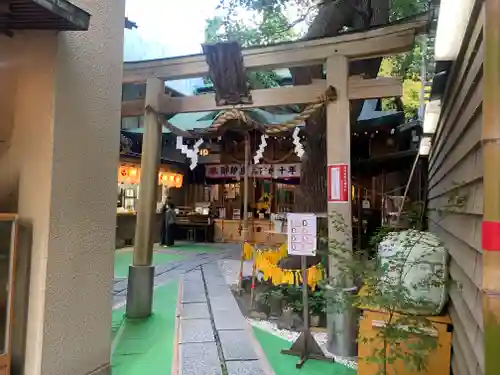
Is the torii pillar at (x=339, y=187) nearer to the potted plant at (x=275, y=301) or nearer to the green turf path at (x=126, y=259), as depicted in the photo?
the potted plant at (x=275, y=301)

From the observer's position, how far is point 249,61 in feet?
19.9

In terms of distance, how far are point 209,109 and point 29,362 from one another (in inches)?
172

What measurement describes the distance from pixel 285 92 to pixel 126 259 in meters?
8.70

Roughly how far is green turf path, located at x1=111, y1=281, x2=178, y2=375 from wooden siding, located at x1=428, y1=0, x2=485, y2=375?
3085 millimetres

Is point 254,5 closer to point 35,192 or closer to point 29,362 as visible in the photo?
point 35,192

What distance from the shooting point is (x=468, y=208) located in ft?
9.61

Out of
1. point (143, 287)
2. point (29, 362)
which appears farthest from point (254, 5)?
point (29, 362)

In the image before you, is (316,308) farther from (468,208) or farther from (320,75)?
(320,75)

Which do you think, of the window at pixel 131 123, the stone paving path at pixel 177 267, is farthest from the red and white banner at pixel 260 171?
the window at pixel 131 123

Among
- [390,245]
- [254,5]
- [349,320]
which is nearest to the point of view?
[390,245]

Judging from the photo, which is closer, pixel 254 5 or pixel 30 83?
pixel 30 83

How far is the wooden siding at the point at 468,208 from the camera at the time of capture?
253 cm

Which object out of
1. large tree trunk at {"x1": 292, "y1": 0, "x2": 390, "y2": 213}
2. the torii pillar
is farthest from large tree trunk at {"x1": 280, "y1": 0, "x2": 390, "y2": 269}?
the torii pillar

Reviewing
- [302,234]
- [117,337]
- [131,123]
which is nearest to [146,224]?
[117,337]
